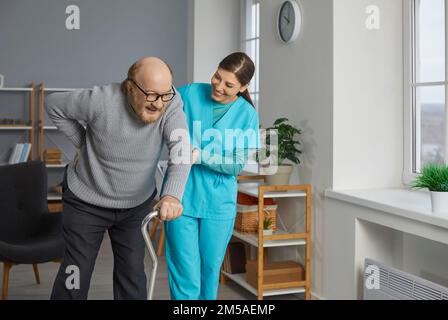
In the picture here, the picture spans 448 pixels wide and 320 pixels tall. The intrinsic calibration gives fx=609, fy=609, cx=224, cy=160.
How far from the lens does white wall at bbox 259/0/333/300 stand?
3.39 meters

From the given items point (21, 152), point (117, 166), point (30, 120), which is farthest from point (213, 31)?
point (117, 166)

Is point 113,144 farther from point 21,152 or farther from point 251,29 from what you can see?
point 21,152

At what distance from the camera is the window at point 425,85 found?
122 inches

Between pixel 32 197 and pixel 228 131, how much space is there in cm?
183

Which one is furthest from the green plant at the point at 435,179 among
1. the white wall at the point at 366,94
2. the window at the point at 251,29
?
the window at the point at 251,29

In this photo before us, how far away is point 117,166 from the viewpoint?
2031 mm

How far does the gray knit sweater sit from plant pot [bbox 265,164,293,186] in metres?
1.53

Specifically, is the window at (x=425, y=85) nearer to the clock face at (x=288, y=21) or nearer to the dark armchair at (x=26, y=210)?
the clock face at (x=288, y=21)

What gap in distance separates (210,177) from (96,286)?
5.74 feet

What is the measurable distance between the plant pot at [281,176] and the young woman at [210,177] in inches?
41.6

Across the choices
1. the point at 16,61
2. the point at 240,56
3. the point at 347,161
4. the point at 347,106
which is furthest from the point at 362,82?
the point at 16,61
